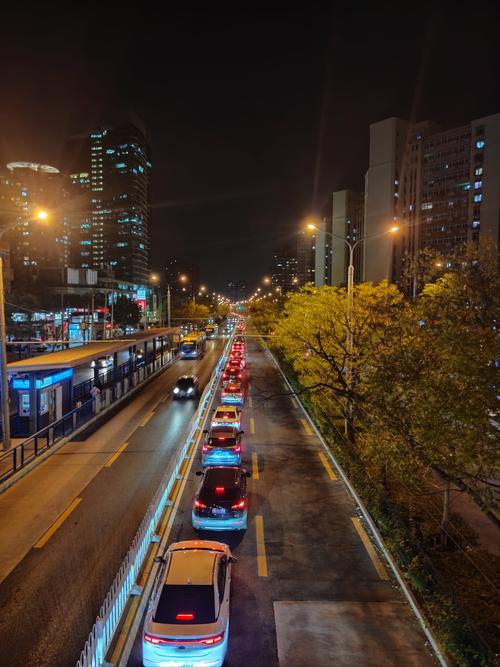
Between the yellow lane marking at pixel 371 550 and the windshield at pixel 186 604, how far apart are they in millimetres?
4841

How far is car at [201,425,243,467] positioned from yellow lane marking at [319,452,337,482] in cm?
362

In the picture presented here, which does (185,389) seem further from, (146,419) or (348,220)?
(348,220)

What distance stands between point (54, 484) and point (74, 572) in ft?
20.9

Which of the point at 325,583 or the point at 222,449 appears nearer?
the point at 325,583

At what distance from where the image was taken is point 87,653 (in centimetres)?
748

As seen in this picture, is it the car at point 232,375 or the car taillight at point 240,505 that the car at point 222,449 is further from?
the car at point 232,375

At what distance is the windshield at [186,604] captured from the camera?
786cm

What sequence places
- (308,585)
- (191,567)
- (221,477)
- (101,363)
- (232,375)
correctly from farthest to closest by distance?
(101,363), (232,375), (221,477), (308,585), (191,567)

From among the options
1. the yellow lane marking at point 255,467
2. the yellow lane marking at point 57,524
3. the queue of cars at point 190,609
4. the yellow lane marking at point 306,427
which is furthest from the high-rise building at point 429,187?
the queue of cars at point 190,609

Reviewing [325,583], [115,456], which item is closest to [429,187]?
[115,456]

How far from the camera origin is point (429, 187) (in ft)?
355

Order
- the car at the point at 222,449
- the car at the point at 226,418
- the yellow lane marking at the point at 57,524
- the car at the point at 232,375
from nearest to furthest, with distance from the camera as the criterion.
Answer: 1. the yellow lane marking at the point at 57,524
2. the car at the point at 222,449
3. the car at the point at 226,418
4. the car at the point at 232,375

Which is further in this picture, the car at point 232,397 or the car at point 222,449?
the car at point 232,397

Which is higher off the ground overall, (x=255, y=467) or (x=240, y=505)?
(x=240, y=505)
